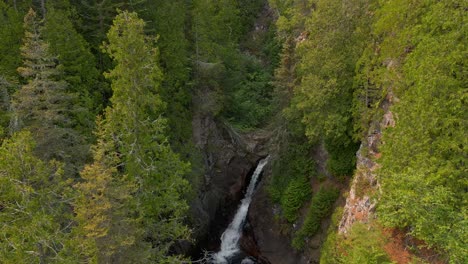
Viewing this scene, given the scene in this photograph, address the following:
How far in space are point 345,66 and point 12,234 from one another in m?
18.4

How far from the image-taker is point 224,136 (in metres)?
33.5

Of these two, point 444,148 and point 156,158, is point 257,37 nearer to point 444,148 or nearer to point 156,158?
point 156,158

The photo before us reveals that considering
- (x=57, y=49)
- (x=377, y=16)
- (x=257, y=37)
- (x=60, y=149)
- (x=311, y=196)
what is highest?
(x=57, y=49)

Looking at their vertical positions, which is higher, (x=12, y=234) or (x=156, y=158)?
(x=12, y=234)

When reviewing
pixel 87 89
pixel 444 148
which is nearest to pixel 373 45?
pixel 444 148

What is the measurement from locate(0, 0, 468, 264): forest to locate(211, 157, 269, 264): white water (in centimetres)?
48

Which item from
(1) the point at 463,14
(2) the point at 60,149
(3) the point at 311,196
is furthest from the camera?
(3) the point at 311,196

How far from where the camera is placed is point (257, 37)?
153ft

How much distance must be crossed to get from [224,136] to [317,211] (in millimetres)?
12062

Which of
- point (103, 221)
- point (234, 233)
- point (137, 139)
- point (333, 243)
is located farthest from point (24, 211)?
point (234, 233)

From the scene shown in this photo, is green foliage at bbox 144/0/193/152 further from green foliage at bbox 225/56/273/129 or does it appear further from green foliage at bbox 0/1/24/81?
green foliage at bbox 0/1/24/81

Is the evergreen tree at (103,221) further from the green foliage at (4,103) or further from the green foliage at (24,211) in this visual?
the green foliage at (4,103)

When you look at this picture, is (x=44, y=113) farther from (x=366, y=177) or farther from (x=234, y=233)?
(x=234, y=233)

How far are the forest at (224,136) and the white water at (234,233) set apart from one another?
48 cm
